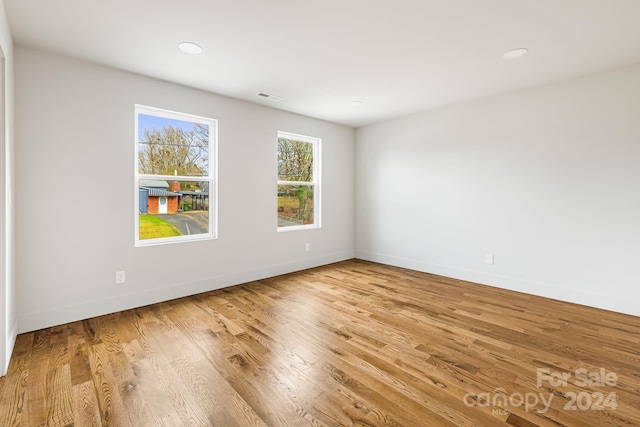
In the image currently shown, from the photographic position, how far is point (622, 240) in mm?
3082

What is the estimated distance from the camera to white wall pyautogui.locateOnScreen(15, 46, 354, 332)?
2.62 metres

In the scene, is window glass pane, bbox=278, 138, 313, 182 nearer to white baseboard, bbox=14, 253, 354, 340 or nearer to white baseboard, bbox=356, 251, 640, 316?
white baseboard, bbox=14, 253, 354, 340

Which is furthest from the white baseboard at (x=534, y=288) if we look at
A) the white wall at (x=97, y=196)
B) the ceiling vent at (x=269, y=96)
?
the ceiling vent at (x=269, y=96)

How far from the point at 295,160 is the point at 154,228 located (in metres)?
2.32

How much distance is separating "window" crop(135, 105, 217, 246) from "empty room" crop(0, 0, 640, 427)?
3 centimetres

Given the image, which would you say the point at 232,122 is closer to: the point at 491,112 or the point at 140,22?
the point at 140,22

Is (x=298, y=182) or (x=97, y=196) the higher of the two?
(x=298, y=182)

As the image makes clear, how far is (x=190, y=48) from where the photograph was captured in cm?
262

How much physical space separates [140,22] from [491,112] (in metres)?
3.99

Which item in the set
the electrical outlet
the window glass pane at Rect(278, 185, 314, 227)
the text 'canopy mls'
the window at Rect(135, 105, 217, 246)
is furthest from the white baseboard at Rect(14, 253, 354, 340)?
the text 'canopy mls'

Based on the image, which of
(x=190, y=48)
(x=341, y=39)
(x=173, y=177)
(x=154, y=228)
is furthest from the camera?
(x=173, y=177)

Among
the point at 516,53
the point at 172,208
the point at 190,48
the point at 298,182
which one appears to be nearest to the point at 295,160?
the point at 298,182

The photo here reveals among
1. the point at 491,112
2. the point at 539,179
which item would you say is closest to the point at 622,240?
the point at 539,179

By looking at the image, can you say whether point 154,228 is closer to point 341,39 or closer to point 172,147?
point 172,147
